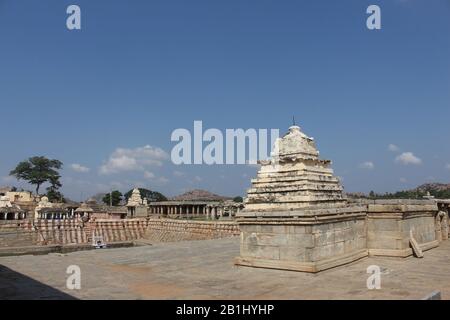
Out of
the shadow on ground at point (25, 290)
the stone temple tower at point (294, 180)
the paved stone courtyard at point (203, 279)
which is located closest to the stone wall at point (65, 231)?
the paved stone courtyard at point (203, 279)

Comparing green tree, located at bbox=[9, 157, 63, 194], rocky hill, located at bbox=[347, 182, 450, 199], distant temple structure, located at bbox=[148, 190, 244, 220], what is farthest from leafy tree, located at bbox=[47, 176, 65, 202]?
rocky hill, located at bbox=[347, 182, 450, 199]

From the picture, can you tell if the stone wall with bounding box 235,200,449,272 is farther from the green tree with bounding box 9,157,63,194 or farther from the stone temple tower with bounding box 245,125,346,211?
the green tree with bounding box 9,157,63,194

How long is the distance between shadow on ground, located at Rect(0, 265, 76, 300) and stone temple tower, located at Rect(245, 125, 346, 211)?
221 inches

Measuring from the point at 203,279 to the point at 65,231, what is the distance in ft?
→ 74.4

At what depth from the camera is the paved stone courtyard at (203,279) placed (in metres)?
7.26

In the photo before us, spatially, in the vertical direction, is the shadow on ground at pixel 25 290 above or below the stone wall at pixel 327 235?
below

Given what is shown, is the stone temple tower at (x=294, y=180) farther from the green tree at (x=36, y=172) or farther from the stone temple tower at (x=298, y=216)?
the green tree at (x=36, y=172)

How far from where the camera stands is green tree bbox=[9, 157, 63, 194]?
7838 cm

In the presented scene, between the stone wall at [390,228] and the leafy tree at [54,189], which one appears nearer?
the stone wall at [390,228]

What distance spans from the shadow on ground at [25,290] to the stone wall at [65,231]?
19.4 metres

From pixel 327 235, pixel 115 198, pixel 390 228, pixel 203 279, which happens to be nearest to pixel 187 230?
pixel 390 228
